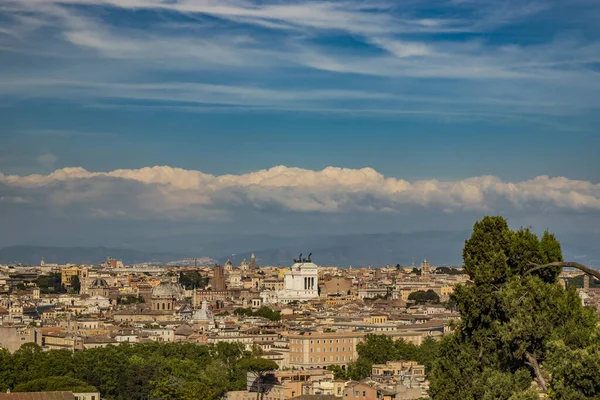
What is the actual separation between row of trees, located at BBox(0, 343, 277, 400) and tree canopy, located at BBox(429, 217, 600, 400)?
87.1 ft

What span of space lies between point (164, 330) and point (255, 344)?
1293cm

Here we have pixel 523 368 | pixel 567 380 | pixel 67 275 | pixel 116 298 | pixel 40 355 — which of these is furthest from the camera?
pixel 67 275

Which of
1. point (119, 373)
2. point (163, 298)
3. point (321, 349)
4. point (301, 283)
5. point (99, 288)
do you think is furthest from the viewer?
point (99, 288)

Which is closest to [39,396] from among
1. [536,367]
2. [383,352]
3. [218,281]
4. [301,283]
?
[383,352]

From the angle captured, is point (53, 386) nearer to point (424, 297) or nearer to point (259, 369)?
point (259, 369)

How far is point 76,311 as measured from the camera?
375ft

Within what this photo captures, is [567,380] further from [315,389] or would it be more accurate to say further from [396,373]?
[396,373]

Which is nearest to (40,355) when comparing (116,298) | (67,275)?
(116,298)

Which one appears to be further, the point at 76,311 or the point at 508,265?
the point at 76,311

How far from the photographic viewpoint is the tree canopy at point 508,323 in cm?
2316

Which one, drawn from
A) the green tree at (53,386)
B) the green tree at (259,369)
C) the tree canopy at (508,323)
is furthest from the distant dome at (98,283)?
the tree canopy at (508,323)

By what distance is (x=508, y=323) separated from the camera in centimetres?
2361

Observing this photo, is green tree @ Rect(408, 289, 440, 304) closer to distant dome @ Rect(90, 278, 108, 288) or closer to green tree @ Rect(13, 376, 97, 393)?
distant dome @ Rect(90, 278, 108, 288)

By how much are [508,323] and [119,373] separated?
37304mm
